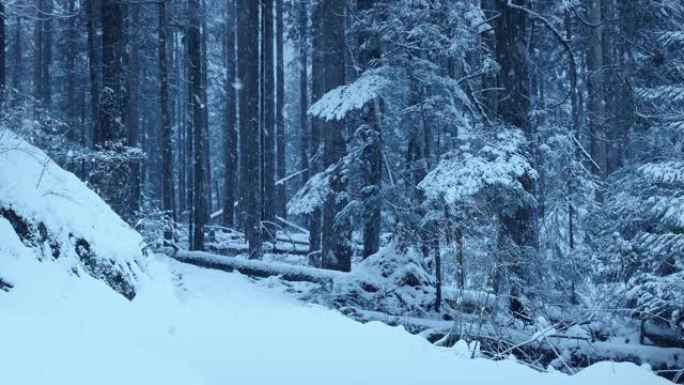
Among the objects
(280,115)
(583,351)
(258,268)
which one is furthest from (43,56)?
(583,351)

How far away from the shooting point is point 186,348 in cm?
496

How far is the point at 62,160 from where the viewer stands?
32.6ft

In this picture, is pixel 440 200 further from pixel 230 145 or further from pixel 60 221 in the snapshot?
pixel 230 145

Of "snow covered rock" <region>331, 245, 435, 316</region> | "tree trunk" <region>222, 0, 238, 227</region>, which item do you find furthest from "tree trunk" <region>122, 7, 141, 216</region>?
"snow covered rock" <region>331, 245, 435, 316</region>

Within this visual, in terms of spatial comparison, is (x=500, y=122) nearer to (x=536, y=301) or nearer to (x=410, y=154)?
(x=410, y=154)

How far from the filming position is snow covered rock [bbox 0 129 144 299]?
563cm

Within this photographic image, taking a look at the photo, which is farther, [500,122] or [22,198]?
[500,122]

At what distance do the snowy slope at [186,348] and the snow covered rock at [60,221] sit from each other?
1.03ft

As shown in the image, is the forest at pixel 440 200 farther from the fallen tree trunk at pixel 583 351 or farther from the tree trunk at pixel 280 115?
the tree trunk at pixel 280 115

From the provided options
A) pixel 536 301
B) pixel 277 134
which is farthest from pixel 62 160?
pixel 277 134

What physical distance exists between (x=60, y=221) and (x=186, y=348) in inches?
89.4

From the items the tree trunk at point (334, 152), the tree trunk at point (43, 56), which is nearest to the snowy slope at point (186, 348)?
the tree trunk at point (334, 152)

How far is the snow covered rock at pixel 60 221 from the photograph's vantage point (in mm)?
5629

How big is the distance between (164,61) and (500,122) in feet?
43.0
